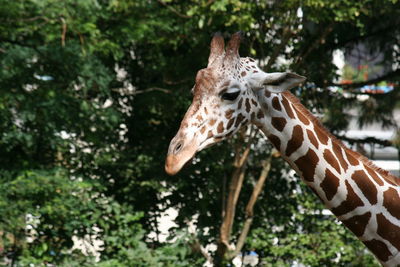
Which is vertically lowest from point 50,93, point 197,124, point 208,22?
point 197,124

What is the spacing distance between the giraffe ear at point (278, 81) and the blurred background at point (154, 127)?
11.0 ft

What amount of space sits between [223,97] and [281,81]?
1.04ft

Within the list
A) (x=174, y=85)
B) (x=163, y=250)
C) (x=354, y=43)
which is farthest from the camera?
(x=354, y=43)

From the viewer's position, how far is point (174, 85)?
8.99 meters

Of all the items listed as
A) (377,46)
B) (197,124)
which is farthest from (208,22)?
(197,124)

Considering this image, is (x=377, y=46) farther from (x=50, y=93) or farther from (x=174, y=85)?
(x=50, y=93)

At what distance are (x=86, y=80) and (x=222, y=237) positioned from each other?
213 cm

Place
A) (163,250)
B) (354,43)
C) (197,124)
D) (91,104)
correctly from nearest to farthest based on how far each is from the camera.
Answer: (197,124)
(163,250)
(91,104)
(354,43)

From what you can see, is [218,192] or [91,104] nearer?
[91,104]

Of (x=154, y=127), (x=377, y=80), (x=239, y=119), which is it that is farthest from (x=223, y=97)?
(x=377, y=80)

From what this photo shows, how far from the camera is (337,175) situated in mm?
4648

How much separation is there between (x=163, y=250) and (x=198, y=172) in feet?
5.16

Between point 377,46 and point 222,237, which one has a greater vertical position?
point 377,46

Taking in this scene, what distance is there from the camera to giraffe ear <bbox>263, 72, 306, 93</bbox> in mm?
4234
